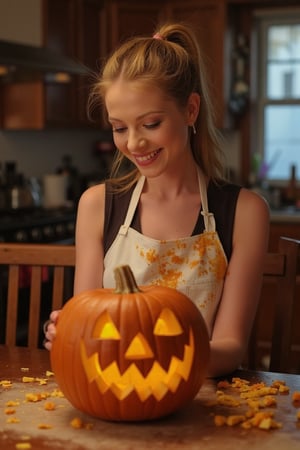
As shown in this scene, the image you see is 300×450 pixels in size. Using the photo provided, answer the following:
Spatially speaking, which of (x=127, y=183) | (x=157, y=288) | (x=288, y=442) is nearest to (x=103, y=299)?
(x=157, y=288)

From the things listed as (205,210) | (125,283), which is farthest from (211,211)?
(125,283)

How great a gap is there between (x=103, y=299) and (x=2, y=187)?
292cm

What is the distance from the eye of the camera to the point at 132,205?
5.42 feet

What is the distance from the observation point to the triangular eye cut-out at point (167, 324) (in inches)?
44.6

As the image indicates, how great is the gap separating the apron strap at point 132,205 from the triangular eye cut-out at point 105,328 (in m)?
0.51

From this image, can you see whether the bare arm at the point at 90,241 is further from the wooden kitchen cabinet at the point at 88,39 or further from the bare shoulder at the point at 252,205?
the wooden kitchen cabinet at the point at 88,39

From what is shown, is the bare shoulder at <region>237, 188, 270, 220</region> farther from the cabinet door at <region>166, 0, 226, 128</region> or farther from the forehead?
the cabinet door at <region>166, 0, 226, 128</region>

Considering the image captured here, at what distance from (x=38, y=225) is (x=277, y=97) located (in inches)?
83.8

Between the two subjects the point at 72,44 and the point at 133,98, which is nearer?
the point at 133,98

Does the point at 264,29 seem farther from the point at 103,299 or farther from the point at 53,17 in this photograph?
the point at 103,299

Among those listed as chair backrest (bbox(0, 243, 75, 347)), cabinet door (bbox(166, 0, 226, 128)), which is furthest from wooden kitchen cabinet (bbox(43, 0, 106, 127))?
chair backrest (bbox(0, 243, 75, 347))

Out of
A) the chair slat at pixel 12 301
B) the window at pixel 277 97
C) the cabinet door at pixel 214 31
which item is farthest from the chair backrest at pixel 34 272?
the window at pixel 277 97

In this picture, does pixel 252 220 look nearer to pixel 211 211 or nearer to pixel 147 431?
pixel 211 211

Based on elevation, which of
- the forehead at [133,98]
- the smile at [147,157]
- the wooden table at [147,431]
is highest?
the forehead at [133,98]
